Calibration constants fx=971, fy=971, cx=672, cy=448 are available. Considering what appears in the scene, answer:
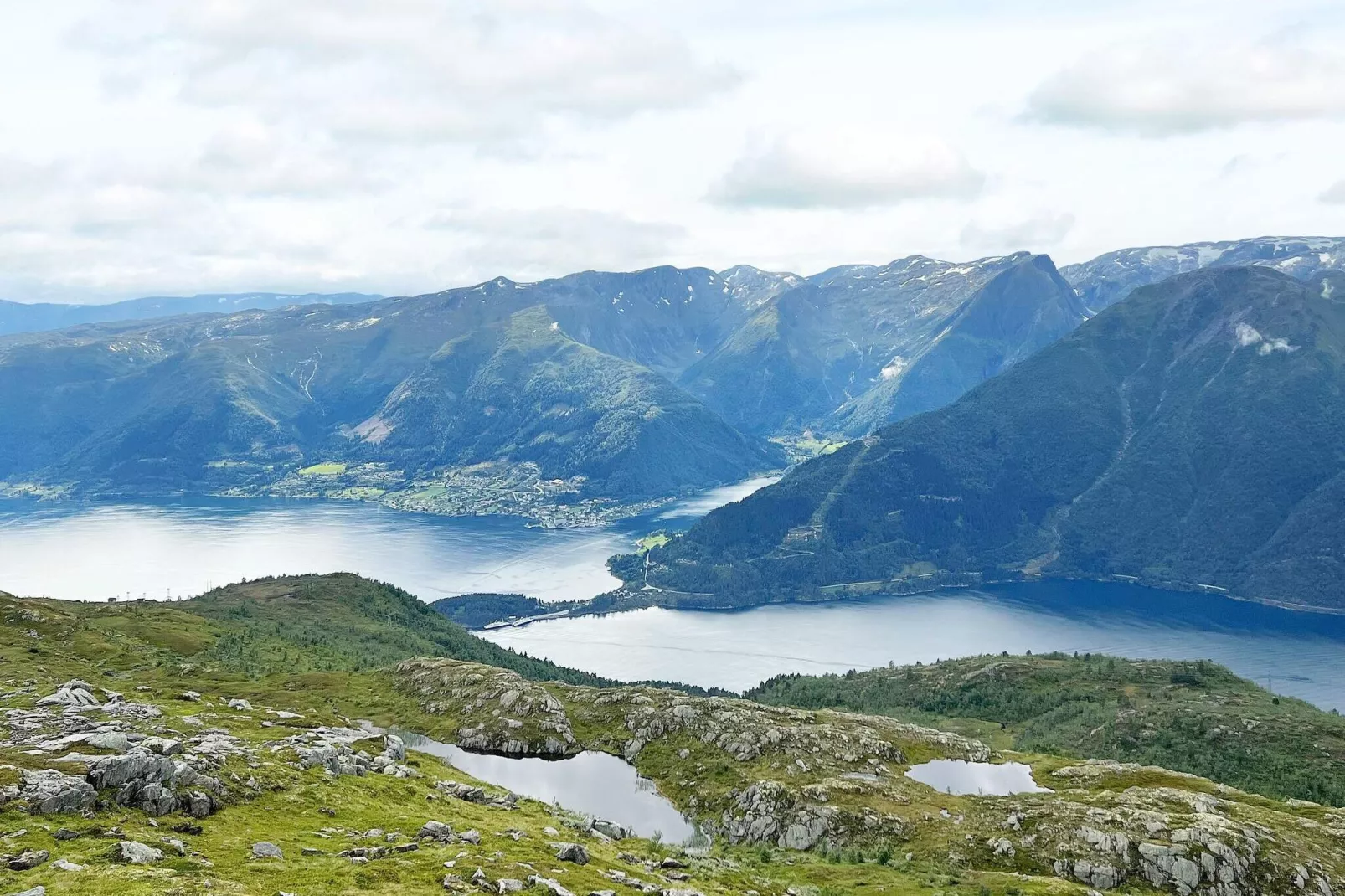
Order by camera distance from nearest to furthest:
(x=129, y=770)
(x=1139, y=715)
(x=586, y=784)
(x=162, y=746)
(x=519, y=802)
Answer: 1. (x=129, y=770)
2. (x=162, y=746)
3. (x=519, y=802)
4. (x=586, y=784)
5. (x=1139, y=715)

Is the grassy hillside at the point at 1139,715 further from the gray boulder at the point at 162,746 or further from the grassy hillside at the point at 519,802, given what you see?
the gray boulder at the point at 162,746

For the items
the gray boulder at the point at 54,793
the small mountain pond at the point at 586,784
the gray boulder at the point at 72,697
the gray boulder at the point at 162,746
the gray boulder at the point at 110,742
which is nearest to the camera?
the gray boulder at the point at 54,793

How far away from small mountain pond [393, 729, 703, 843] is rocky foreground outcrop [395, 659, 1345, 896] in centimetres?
180

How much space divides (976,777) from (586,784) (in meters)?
39.4

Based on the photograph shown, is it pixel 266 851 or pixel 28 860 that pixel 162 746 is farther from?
pixel 28 860

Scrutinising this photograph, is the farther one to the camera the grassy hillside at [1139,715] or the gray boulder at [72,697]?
the grassy hillside at [1139,715]

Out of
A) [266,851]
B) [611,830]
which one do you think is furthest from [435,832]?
[611,830]

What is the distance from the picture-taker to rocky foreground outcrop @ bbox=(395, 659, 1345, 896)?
240 ft

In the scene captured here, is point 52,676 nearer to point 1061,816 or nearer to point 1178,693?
point 1061,816

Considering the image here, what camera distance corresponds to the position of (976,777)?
98.6 metres

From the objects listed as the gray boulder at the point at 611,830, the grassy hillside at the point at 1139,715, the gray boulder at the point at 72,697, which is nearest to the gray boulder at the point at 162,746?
the gray boulder at the point at 72,697

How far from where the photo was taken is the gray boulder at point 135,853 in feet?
151

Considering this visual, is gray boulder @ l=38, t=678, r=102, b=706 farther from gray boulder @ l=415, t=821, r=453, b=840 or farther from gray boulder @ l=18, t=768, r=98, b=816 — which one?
gray boulder @ l=415, t=821, r=453, b=840

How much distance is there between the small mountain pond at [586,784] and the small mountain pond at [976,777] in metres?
25.6
